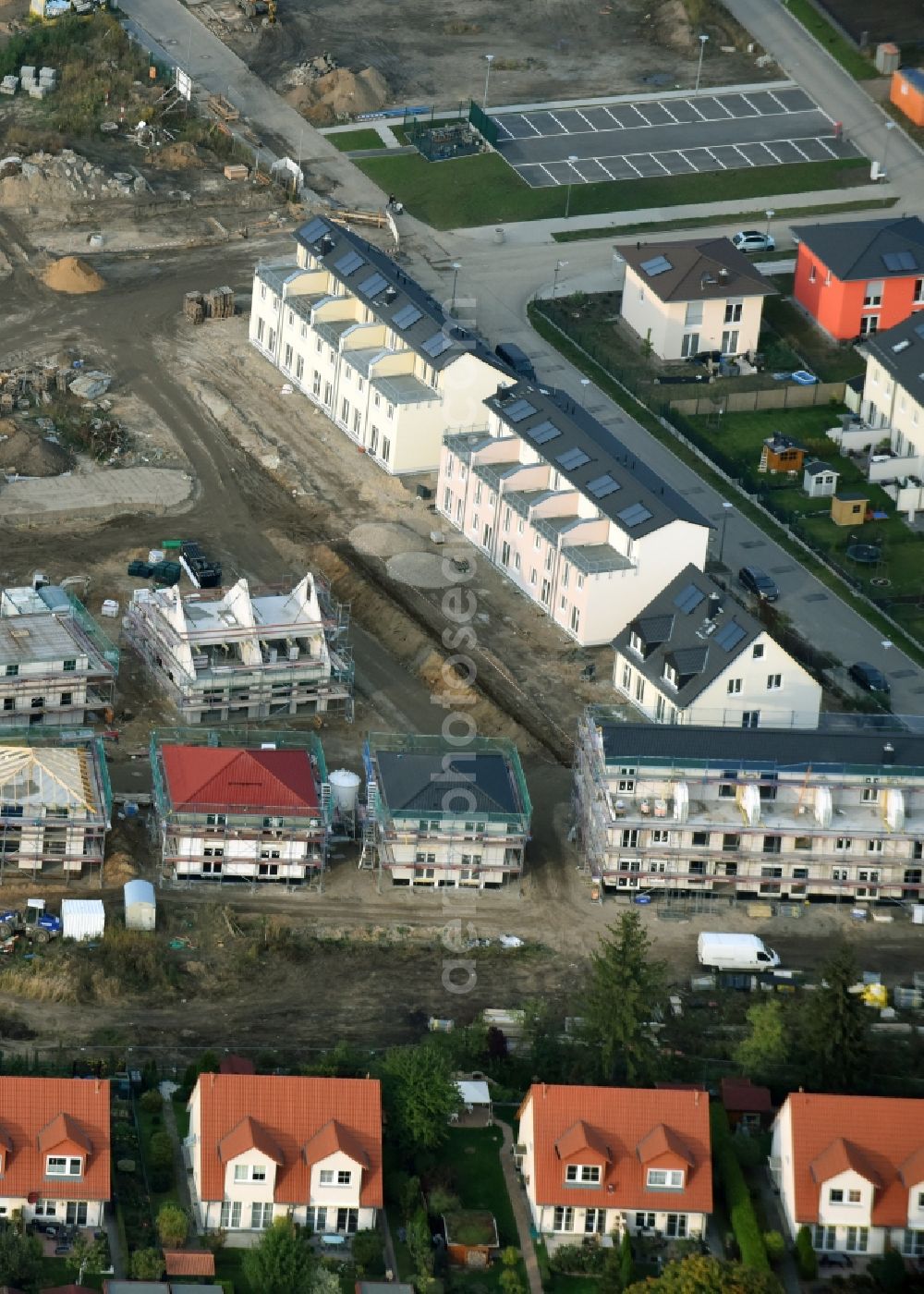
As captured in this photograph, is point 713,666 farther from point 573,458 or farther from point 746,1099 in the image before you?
point 746,1099

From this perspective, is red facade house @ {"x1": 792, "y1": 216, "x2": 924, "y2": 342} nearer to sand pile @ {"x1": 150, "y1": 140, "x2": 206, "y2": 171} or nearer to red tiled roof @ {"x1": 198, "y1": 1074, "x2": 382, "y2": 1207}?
sand pile @ {"x1": 150, "y1": 140, "x2": 206, "y2": 171}

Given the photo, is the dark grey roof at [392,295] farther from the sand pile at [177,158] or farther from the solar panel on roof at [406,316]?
the sand pile at [177,158]

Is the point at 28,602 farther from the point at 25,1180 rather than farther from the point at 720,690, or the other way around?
the point at 25,1180

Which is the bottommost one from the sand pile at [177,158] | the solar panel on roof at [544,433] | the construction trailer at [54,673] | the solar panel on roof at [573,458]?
the construction trailer at [54,673]

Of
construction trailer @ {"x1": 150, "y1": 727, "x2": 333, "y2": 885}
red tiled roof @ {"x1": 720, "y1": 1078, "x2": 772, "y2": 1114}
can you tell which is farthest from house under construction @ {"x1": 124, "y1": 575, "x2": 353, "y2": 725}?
red tiled roof @ {"x1": 720, "y1": 1078, "x2": 772, "y2": 1114}

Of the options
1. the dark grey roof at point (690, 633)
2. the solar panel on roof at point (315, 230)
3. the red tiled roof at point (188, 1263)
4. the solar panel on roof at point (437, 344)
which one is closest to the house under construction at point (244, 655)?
the dark grey roof at point (690, 633)

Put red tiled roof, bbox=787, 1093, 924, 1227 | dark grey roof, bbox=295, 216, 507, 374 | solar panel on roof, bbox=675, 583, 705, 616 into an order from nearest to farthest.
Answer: red tiled roof, bbox=787, 1093, 924, 1227 < solar panel on roof, bbox=675, 583, 705, 616 < dark grey roof, bbox=295, 216, 507, 374
